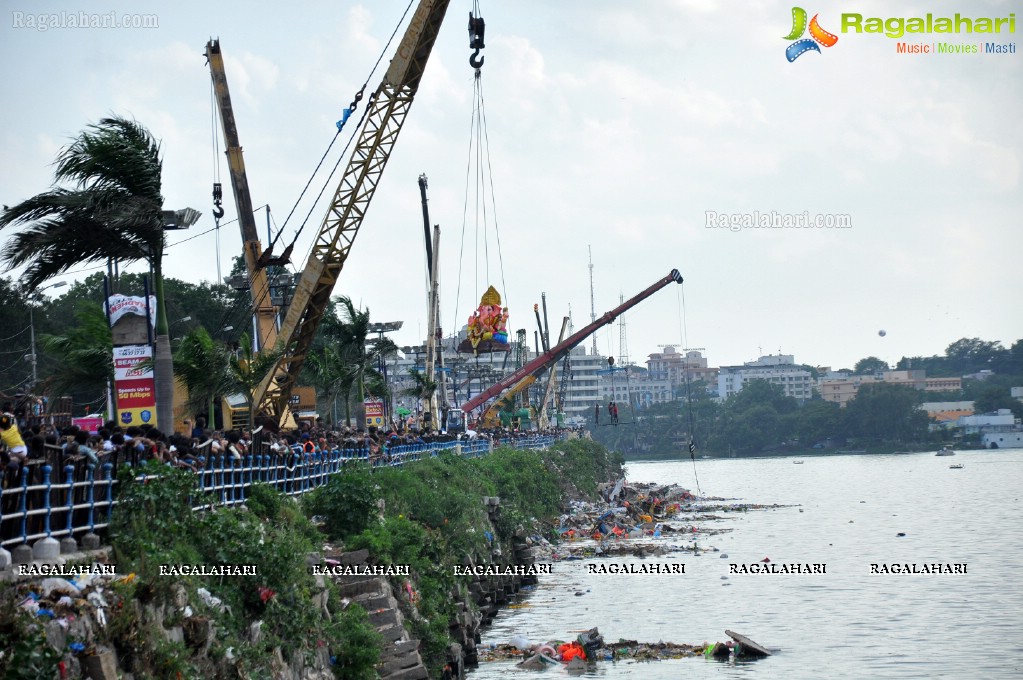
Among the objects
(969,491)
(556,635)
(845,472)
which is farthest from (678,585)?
(845,472)

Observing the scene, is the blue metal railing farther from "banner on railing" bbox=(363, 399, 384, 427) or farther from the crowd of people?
"banner on railing" bbox=(363, 399, 384, 427)

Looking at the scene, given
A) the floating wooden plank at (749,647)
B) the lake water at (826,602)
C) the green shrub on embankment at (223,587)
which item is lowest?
the lake water at (826,602)

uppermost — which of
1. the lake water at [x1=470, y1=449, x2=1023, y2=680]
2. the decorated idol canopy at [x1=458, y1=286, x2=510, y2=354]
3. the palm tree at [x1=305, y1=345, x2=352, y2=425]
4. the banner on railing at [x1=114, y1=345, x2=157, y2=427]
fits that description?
the decorated idol canopy at [x1=458, y1=286, x2=510, y2=354]

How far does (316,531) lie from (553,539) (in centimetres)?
3832

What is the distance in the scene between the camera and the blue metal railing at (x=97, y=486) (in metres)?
13.9

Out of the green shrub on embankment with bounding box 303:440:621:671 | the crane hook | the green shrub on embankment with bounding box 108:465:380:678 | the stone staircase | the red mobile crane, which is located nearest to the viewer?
the green shrub on embankment with bounding box 108:465:380:678

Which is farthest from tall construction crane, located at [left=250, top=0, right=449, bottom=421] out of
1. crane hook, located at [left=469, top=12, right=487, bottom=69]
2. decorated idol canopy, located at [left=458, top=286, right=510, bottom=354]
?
decorated idol canopy, located at [left=458, top=286, right=510, bottom=354]

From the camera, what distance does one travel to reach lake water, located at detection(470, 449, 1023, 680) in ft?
104

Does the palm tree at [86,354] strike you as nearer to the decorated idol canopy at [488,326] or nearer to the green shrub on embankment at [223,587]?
the green shrub on embankment at [223,587]

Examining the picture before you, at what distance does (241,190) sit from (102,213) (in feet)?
108

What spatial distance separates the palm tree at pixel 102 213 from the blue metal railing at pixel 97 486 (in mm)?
2766

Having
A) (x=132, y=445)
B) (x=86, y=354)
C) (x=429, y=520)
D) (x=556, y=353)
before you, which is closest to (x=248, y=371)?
(x=86, y=354)

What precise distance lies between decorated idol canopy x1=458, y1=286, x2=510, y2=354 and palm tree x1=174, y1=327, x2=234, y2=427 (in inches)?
2162

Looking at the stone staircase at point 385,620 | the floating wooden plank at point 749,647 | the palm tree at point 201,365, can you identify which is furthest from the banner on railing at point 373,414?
the stone staircase at point 385,620
